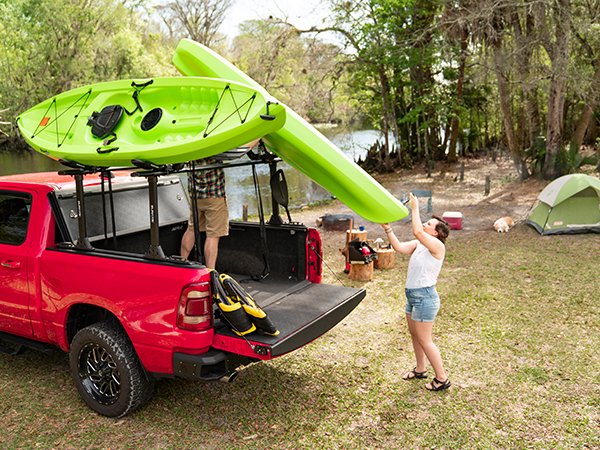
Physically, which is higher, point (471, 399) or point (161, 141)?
point (161, 141)

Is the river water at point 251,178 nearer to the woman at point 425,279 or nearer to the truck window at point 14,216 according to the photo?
the truck window at point 14,216

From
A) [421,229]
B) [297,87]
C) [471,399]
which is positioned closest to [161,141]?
[421,229]

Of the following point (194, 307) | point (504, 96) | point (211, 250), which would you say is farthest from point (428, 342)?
point (504, 96)

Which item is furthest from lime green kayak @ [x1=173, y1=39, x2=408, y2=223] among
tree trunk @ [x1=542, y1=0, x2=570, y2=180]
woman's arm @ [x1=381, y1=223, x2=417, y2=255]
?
tree trunk @ [x1=542, y1=0, x2=570, y2=180]

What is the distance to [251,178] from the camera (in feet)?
77.1

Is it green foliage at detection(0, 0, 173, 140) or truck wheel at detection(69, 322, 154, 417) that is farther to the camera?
green foliage at detection(0, 0, 173, 140)

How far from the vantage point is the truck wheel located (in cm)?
417

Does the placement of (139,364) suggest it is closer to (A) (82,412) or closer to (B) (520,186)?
(A) (82,412)

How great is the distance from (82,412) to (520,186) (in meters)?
14.9

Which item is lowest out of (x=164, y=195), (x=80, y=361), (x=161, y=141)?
(x=80, y=361)

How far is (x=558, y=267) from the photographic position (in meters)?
8.48

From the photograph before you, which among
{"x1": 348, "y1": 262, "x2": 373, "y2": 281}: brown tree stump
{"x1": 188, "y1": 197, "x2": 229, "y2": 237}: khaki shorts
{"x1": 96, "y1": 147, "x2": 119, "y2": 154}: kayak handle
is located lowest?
{"x1": 348, "y1": 262, "x2": 373, "y2": 281}: brown tree stump

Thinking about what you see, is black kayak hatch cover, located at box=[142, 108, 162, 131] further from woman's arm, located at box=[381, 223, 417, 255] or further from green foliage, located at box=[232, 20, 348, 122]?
green foliage, located at box=[232, 20, 348, 122]

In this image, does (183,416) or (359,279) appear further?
(359,279)
